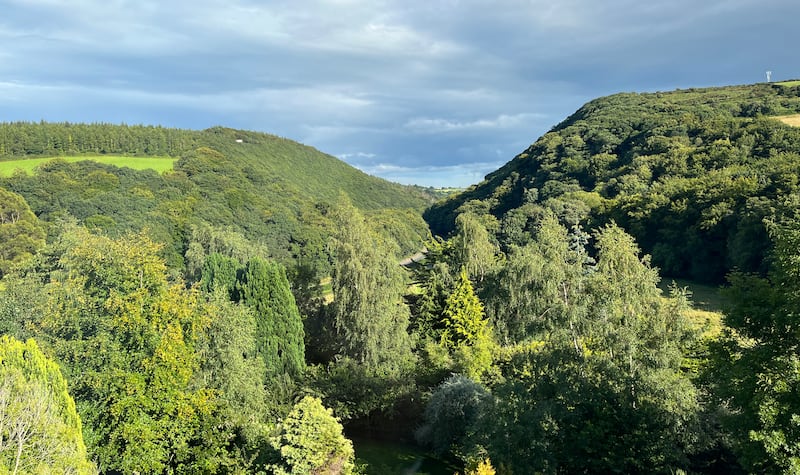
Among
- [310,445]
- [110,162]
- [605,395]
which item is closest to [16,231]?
[110,162]

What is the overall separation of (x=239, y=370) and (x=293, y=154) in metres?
180

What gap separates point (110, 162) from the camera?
369 ft

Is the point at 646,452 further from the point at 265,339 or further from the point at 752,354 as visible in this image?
the point at 265,339

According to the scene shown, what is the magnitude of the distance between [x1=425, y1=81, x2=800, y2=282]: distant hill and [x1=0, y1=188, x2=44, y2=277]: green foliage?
2791 inches

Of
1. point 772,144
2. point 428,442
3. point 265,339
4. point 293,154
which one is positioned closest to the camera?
point 428,442

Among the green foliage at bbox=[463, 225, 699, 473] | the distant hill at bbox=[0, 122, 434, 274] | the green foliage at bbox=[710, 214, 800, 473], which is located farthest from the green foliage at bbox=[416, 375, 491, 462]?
the distant hill at bbox=[0, 122, 434, 274]

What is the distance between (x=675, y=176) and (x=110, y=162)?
12138cm

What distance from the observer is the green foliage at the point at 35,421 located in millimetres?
13055

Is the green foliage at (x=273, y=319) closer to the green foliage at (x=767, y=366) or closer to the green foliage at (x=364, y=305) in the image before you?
the green foliage at (x=364, y=305)

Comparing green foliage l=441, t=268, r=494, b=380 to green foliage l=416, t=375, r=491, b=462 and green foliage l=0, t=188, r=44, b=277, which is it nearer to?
green foliage l=416, t=375, r=491, b=462

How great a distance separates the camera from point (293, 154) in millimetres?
192750

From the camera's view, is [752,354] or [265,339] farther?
[265,339]

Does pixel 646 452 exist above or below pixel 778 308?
below

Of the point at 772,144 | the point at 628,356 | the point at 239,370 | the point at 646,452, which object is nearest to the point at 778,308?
the point at 628,356
